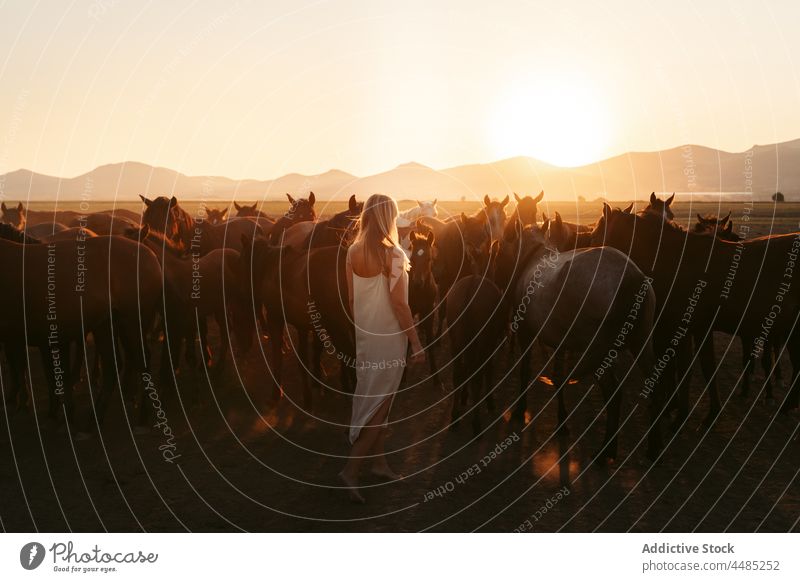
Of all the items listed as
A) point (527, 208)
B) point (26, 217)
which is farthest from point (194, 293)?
point (26, 217)

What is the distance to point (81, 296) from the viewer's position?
10.7 meters

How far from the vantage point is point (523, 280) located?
11.8m

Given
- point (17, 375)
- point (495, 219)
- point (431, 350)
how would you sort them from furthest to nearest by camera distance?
point (431, 350)
point (495, 219)
point (17, 375)

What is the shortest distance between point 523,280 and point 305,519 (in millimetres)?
5254

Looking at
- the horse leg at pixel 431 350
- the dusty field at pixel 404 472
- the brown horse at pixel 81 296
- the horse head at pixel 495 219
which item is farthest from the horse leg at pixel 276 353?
the horse head at pixel 495 219

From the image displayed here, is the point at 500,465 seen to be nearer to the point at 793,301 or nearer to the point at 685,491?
the point at 685,491

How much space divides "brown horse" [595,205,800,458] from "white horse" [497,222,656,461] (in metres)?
1.07

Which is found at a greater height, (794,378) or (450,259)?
(450,259)

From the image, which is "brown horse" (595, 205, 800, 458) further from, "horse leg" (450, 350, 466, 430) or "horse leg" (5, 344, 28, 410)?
"horse leg" (5, 344, 28, 410)

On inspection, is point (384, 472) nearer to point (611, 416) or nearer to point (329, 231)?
point (611, 416)

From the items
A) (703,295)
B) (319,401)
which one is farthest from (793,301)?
(319,401)

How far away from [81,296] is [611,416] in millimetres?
7138

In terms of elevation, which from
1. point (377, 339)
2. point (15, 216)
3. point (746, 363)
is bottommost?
Answer: point (746, 363)

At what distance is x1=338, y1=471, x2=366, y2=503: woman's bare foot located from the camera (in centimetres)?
857
